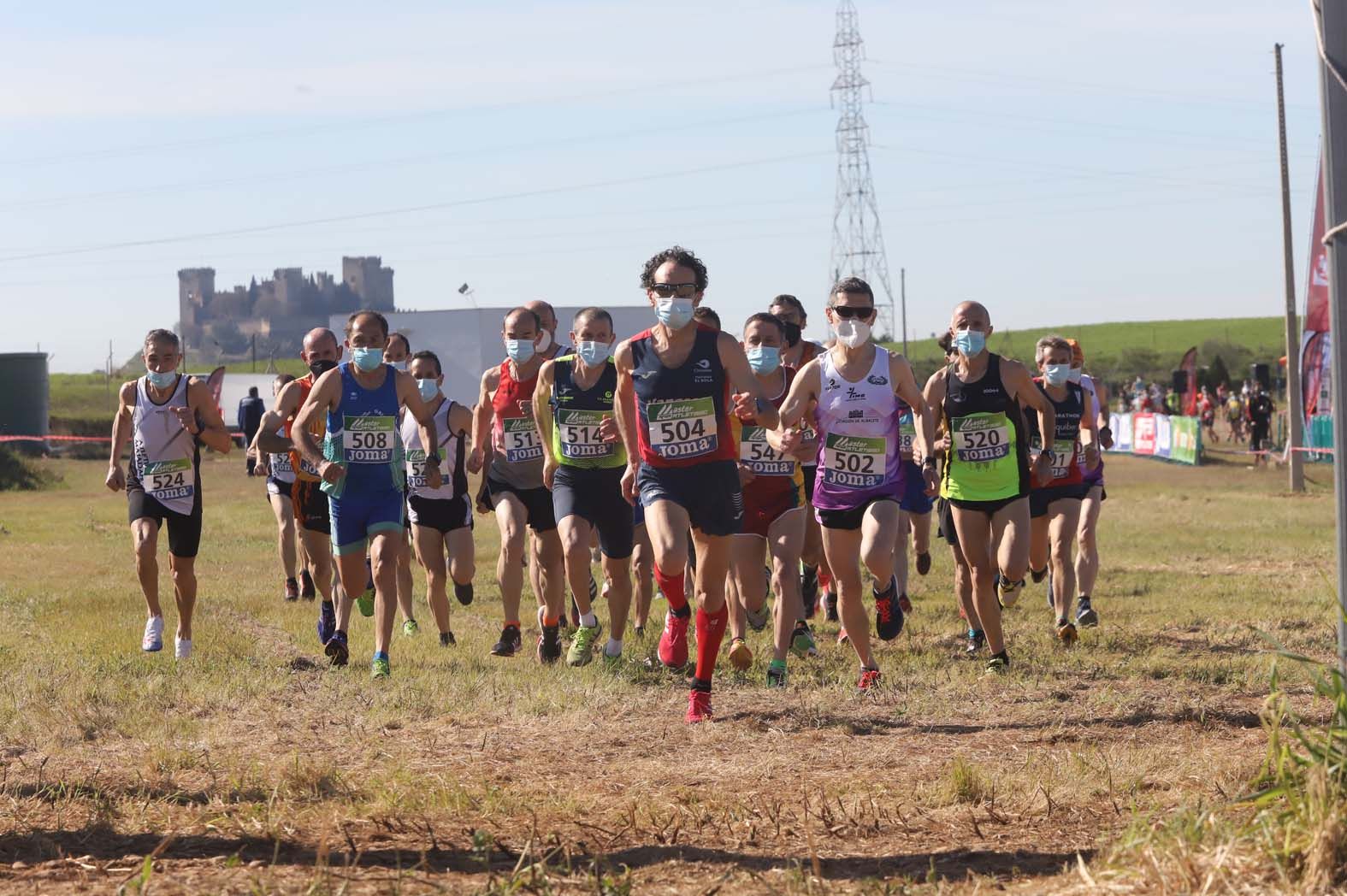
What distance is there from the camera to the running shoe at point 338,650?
10.3 metres

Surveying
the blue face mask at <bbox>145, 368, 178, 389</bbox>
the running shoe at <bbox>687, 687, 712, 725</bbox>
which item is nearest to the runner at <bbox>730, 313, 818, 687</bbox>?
the running shoe at <bbox>687, 687, 712, 725</bbox>

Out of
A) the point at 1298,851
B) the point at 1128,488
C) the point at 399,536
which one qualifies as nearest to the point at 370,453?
the point at 399,536

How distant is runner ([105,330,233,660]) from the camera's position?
34.9 feet

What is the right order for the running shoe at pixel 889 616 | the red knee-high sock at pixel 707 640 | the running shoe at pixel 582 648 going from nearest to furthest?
the red knee-high sock at pixel 707 640, the running shoe at pixel 889 616, the running shoe at pixel 582 648

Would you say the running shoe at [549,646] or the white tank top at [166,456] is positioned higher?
the white tank top at [166,456]

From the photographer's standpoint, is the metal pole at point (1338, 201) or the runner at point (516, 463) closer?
the metal pole at point (1338, 201)

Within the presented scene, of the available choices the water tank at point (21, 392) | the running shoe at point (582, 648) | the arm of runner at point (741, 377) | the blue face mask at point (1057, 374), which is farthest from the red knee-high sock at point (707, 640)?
the water tank at point (21, 392)

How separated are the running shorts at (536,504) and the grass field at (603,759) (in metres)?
0.90

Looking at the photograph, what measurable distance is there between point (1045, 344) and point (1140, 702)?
3.93 metres

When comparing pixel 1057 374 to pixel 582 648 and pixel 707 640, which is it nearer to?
pixel 582 648

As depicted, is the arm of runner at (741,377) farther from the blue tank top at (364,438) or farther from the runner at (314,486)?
the runner at (314,486)

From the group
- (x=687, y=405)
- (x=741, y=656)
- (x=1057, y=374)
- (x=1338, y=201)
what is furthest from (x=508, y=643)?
(x=1338, y=201)

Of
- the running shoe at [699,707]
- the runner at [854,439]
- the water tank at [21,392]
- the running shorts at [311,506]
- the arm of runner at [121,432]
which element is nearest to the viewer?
the running shoe at [699,707]

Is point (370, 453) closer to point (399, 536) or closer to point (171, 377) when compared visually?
point (399, 536)
